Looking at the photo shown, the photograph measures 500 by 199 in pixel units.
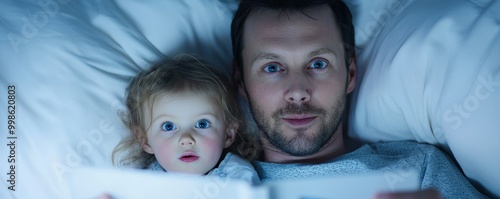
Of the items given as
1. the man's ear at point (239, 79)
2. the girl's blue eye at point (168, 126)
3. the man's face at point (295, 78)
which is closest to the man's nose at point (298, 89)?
the man's face at point (295, 78)

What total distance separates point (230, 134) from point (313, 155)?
179mm

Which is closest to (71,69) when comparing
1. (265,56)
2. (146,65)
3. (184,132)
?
(146,65)

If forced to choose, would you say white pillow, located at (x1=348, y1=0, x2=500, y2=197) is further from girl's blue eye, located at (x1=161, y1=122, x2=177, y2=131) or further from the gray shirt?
girl's blue eye, located at (x1=161, y1=122, x2=177, y2=131)

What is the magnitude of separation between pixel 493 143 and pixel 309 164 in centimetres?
33

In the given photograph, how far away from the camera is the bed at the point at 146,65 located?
35.2 inches

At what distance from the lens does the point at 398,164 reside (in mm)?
985

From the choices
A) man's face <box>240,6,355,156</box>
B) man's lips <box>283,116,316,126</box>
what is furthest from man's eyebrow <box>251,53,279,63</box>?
man's lips <box>283,116,316,126</box>

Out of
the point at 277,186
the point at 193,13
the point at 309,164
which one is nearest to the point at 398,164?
the point at 309,164

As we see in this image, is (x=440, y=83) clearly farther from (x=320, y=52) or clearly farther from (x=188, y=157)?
(x=188, y=157)

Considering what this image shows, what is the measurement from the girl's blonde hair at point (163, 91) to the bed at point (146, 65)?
21 mm

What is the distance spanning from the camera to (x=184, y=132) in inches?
35.9

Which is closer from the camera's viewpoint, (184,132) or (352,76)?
(184,132)

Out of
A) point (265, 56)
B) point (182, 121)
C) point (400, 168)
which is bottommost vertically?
point (400, 168)

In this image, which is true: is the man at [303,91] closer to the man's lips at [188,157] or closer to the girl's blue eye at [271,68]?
the girl's blue eye at [271,68]
